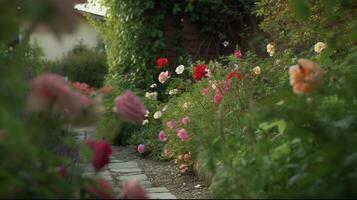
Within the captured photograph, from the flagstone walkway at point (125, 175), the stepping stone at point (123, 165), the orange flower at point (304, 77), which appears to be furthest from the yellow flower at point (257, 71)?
the orange flower at point (304, 77)

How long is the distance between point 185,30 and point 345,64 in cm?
528

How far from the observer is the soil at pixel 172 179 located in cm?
430

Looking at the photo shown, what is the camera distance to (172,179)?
5.01m

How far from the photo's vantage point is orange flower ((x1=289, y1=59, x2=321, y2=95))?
2.25 meters

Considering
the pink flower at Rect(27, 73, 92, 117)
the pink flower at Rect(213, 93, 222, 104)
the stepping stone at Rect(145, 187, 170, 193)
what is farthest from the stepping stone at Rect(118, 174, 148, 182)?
the pink flower at Rect(27, 73, 92, 117)

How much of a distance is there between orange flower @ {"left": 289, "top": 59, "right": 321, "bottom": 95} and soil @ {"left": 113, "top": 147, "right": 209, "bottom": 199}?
57.1 inches

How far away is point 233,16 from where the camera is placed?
9.23 meters

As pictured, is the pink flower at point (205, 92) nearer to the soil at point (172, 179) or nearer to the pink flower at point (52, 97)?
the soil at point (172, 179)

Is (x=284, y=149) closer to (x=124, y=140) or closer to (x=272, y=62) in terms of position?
(x=272, y=62)

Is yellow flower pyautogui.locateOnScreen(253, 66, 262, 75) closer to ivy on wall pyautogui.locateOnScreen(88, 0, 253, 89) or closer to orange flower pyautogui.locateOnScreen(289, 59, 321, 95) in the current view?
orange flower pyautogui.locateOnScreen(289, 59, 321, 95)

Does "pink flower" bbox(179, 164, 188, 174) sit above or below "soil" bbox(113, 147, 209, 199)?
above

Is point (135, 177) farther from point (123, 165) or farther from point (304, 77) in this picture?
point (304, 77)

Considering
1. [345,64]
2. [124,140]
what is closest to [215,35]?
[124,140]

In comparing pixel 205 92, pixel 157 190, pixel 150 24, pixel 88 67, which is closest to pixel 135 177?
pixel 157 190
